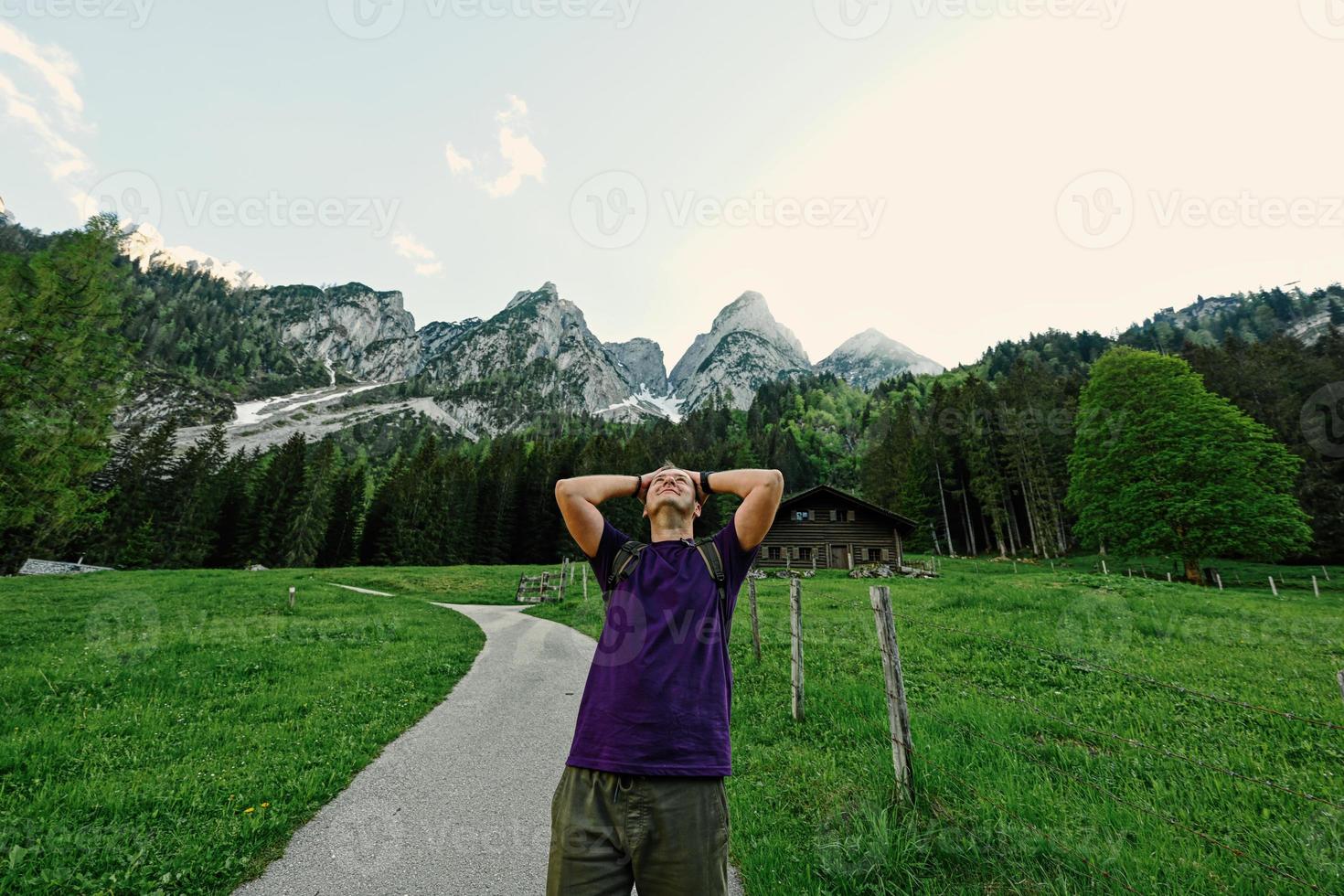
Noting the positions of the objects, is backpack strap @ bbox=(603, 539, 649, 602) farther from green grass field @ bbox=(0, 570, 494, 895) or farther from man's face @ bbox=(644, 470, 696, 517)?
green grass field @ bbox=(0, 570, 494, 895)

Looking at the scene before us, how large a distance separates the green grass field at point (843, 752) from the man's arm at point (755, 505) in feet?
9.20

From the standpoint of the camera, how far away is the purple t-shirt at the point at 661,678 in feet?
7.93

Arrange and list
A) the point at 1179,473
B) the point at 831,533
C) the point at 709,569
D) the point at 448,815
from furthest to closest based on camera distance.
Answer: the point at 831,533 < the point at 1179,473 < the point at 448,815 < the point at 709,569

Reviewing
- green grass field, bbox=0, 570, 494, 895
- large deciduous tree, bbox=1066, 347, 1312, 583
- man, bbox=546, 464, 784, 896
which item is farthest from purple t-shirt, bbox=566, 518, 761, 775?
large deciduous tree, bbox=1066, 347, 1312, 583

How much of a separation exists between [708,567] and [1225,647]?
1611cm

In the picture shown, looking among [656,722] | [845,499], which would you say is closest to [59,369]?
[656,722]

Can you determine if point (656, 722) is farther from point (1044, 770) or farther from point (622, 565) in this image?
point (1044, 770)

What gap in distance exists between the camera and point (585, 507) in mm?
3189

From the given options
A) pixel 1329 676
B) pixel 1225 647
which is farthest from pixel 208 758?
pixel 1225 647

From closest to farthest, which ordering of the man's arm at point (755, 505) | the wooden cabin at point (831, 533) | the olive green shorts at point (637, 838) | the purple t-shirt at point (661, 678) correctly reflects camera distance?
the olive green shorts at point (637, 838) → the purple t-shirt at point (661, 678) → the man's arm at point (755, 505) → the wooden cabin at point (831, 533)

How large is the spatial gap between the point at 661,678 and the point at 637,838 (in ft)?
2.18

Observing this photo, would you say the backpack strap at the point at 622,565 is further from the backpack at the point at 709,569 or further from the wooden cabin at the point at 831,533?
the wooden cabin at the point at 831,533

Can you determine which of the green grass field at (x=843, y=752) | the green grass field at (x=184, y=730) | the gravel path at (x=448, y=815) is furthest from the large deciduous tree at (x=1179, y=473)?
the green grass field at (x=184, y=730)

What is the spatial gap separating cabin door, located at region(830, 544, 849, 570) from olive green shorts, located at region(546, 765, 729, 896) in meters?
43.0
